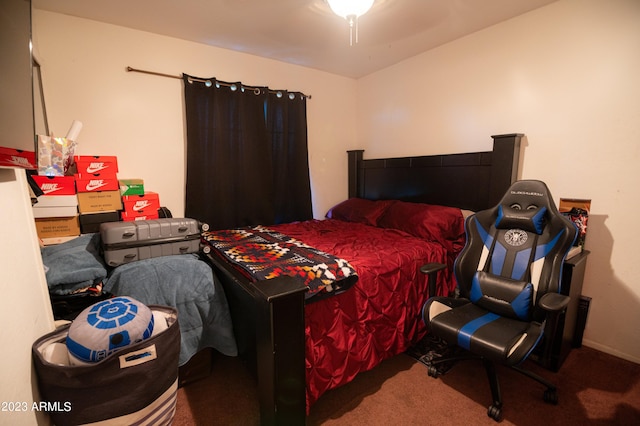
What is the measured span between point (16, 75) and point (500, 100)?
119 inches

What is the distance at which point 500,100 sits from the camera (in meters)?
2.46

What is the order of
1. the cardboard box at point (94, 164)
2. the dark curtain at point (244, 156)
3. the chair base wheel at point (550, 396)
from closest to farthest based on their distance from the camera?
the chair base wheel at point (550, 396) → the cardboard box at point (94, 164) → the dark curtain at point (244, 156)

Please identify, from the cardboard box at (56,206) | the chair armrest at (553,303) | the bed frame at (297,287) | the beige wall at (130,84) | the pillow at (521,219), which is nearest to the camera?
the bed frame at (297,287)

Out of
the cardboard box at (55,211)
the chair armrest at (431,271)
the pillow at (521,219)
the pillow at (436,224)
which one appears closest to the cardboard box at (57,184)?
the cardboard box at (55,211)

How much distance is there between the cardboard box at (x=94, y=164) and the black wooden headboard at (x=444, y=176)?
8.62 feet

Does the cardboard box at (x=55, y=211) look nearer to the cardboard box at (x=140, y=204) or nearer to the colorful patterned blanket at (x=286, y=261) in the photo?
the cardboard box at (x=140, y=204)

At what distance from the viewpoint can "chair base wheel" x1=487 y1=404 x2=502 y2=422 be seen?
151 centimetres

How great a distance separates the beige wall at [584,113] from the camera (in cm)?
188

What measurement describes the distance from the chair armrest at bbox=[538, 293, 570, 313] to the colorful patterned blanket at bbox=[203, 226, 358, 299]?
3.15 ft

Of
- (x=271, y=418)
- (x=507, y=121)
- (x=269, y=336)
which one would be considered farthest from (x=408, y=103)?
(x=271, y=418)

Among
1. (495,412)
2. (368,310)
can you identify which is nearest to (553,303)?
(495,412)

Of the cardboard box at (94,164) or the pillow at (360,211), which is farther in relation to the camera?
the pillow at (360,211)

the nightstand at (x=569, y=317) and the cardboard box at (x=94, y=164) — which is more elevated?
the cardboard box at (x=94, y=164)

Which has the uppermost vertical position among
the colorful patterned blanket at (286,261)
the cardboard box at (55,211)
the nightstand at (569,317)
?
the cardboard box at (55,211)
